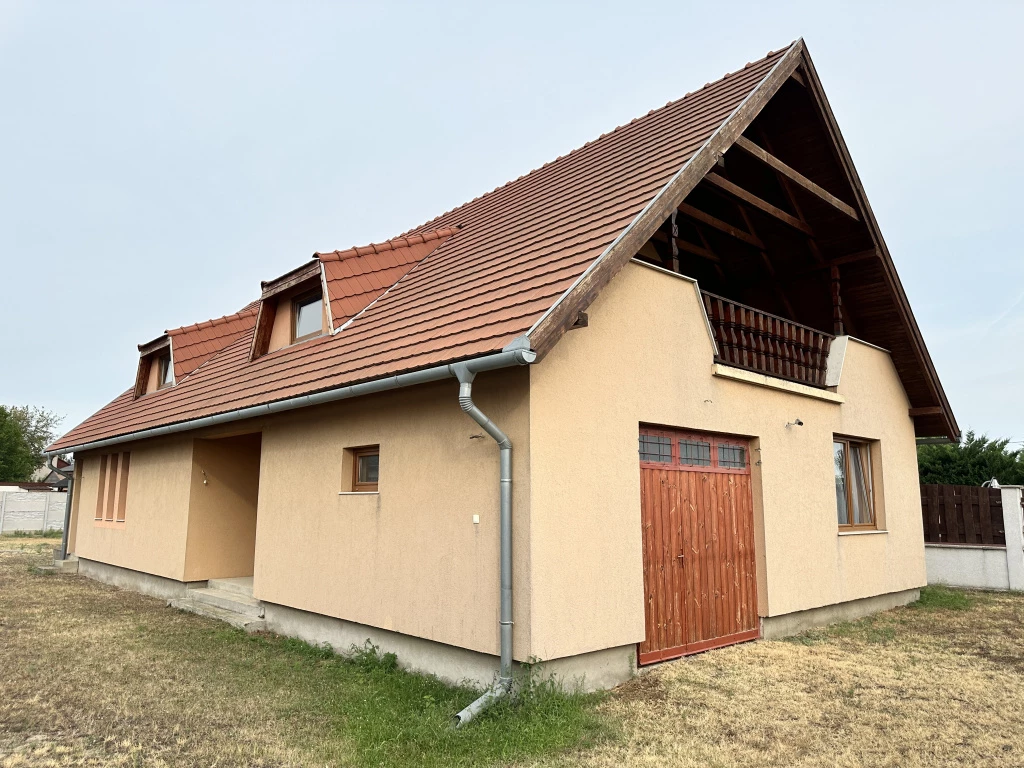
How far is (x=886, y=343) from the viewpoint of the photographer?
11.0m

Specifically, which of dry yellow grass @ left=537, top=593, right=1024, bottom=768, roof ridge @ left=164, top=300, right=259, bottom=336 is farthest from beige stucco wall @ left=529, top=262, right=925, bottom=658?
roof ridge @ left=164, top=300, right=259, bottom=336

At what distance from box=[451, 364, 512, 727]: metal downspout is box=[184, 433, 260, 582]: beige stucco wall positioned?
6.27 m

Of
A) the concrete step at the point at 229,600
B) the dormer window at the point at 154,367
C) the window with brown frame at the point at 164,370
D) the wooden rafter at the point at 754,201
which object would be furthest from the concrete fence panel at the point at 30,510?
the wooden rafter at the point at 754,201

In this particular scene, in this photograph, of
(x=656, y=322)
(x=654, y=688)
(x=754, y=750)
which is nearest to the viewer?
(x=754, y=750)

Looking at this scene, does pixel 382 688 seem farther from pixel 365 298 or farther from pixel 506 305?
pixel 365 298

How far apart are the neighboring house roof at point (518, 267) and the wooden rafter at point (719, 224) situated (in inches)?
35.4

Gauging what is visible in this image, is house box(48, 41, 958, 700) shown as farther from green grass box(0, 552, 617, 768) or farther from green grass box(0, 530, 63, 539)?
green grass box(0, 530, 63, 539)

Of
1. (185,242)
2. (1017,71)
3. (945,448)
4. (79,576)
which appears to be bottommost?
(79,576)

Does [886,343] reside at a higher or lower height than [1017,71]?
lower

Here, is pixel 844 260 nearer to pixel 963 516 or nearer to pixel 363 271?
pixel 963 516

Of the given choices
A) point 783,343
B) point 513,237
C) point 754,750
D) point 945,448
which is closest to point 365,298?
point 513,237

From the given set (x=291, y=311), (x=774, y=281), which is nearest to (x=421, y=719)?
(x=291, y=311)

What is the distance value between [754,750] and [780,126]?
295 inches

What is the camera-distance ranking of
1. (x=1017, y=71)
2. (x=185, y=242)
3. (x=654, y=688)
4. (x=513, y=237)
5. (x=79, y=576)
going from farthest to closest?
(x=185, y=242) → (x=79, y=576) → (x=1017, y=71) → (x=513, y=237) → (x=654, y=688)
